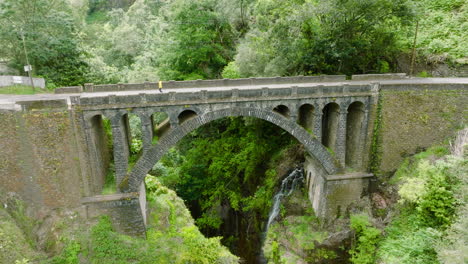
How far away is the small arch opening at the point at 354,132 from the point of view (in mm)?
16703

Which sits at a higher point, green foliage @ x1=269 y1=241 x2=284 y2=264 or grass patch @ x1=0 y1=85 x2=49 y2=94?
grass patch @ x1=0 y1=85 x2=49 y2=94

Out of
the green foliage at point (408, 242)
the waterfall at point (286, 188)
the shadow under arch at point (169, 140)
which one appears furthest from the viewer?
A: the waterfall at point (286, 188)

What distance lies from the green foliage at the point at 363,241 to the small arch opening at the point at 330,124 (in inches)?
164

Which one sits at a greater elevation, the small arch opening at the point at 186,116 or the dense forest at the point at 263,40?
the dense forest at the point at 263,40

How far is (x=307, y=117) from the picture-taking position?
Answer: 58.0 ft

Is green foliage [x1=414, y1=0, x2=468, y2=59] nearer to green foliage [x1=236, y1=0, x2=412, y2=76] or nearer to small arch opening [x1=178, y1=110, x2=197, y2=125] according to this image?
green foliage [x1=236, y1=0, x2=412, y2=76]

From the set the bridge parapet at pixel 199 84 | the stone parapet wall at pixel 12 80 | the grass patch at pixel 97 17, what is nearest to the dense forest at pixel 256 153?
the bridge parapet at pixel 199 84

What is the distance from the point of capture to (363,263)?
14.5 m

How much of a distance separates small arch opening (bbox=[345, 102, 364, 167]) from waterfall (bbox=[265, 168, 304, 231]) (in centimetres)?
377

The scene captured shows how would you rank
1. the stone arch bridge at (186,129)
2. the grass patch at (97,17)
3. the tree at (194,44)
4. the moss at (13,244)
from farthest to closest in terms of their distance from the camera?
the grass patch at (97,17) → the tree at (194,44) → the stone arch bridge at (186,129) → the moss at (13,244)

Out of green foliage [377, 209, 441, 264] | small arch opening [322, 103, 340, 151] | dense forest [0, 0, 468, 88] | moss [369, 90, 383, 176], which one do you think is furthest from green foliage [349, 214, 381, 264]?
dense forest [0, 0, 468, 88]

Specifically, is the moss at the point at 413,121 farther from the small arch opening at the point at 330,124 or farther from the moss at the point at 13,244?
the moss at the point at 13,244

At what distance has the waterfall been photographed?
1933cm

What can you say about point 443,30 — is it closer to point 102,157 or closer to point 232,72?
point 232,72
